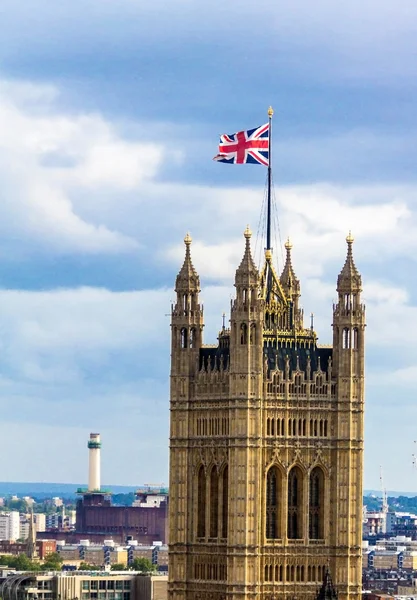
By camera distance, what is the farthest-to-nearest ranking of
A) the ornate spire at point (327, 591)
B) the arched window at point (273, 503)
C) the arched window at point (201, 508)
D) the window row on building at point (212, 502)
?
the arched window at point (201, 508) → the window row on building at point (212, 502) → the arched window at point (273, 503) → the ornate spire at point (327, 591)

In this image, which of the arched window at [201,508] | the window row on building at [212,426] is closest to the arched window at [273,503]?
the window row on building at [212,426]

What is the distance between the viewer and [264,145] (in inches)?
5856

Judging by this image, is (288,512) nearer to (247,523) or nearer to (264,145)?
(247,523)

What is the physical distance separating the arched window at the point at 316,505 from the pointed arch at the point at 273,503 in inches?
68.1

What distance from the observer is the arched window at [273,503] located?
145875 millimetres

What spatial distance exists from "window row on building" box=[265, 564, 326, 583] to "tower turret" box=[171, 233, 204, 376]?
11.1m

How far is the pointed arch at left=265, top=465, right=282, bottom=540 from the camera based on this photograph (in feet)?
479

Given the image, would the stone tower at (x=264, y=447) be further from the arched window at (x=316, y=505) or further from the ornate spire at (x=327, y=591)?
the ornate spire at (x=327, y=591)

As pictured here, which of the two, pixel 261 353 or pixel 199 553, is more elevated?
pixel 261 353

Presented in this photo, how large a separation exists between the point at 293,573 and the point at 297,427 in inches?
291

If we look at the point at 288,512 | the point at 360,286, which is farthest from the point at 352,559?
the point at 360,286

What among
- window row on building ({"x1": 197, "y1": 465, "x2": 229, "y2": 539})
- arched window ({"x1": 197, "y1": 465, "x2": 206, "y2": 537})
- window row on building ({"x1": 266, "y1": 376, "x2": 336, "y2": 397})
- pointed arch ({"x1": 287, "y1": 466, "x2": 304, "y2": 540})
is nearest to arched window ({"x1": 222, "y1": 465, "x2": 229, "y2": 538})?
window row on building ({"x1": 197, "y1": 465, "x2": 229, "y2": 539})

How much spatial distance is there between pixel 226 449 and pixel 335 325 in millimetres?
8443

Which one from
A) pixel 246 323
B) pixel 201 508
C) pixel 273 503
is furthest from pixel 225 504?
pixel 246 323
